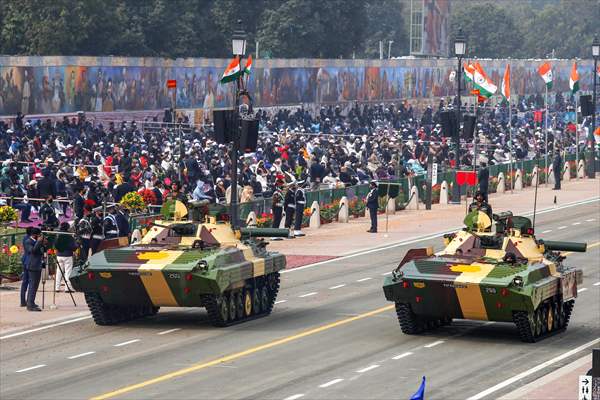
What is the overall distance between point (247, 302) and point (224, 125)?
8.50 meters

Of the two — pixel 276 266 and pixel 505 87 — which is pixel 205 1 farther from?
pixel 276 266

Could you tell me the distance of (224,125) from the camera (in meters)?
39.1

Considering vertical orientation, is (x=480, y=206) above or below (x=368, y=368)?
above

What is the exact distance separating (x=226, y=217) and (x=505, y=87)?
3779 centimetres

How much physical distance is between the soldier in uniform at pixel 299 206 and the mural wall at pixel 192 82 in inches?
769

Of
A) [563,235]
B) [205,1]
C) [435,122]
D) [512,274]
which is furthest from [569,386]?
[205,1]

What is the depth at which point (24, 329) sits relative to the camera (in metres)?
30.4

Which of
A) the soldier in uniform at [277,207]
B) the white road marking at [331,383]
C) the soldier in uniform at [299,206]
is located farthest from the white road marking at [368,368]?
the soldier in uniform at [299,206]

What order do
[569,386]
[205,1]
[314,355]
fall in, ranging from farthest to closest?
[205,1], [314,355], [569,386]

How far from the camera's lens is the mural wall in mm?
65812

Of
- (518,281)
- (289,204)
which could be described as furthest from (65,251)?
(289,204)

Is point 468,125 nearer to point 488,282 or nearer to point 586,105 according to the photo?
point 586,105

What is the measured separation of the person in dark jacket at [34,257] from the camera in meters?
32.0

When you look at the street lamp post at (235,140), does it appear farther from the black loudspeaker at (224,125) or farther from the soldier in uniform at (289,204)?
the soldier in uniform at (289,204)
